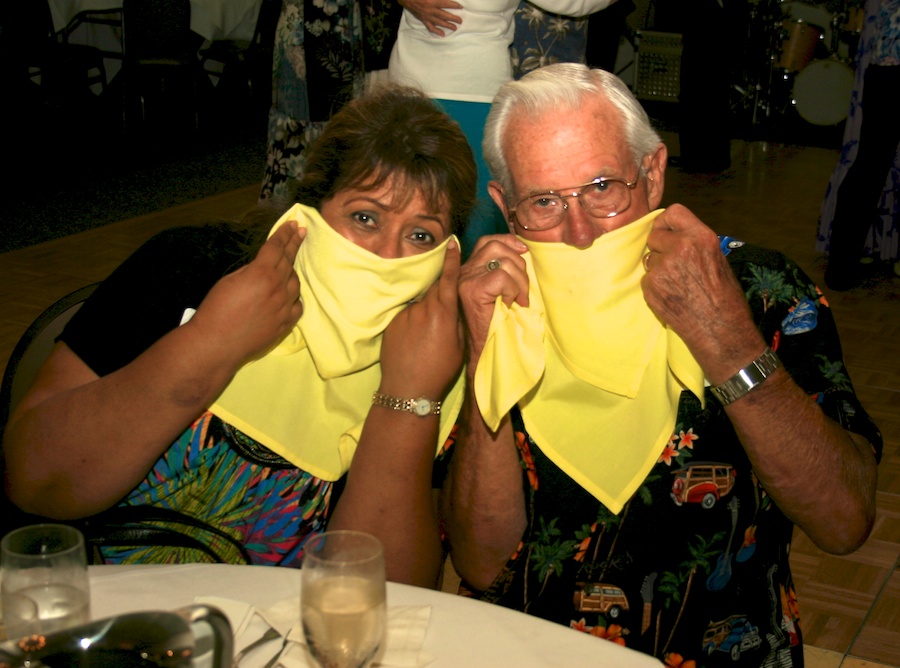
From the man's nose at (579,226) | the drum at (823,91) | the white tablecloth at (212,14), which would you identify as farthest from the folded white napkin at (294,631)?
the drum at (823,91)

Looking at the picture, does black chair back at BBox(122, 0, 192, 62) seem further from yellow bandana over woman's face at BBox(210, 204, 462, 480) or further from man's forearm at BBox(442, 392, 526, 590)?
man's forearm at BBox(442, 392, 526, 590)

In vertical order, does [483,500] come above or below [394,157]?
below

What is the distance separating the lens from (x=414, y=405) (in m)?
1.65

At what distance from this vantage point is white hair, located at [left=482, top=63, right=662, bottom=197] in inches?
64.7

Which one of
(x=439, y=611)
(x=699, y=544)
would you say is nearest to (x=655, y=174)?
(x=699, y=544)

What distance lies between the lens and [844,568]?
2.78 meters

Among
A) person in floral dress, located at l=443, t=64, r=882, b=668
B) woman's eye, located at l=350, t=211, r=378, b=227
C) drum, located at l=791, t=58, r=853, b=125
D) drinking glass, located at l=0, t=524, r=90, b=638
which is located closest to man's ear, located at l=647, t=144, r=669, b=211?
person in floral dress, located at l=443, t=64, r=882, b=668

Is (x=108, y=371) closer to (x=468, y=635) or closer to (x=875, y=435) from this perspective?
(x=468, y=635)

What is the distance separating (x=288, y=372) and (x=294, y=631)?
696 mm

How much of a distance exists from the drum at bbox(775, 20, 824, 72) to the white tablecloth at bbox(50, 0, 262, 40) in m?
5.19

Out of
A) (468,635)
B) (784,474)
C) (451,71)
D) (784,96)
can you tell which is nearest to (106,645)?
(468,635)

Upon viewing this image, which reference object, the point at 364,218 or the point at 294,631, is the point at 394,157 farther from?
the point at 294,631

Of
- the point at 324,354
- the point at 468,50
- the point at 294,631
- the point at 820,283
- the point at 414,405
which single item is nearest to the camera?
the point at 294,631

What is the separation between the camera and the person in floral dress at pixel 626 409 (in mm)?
1521
